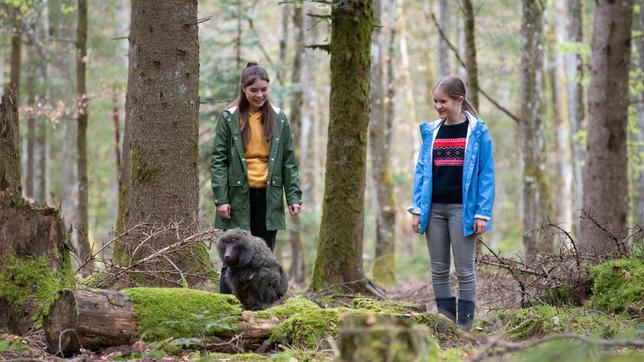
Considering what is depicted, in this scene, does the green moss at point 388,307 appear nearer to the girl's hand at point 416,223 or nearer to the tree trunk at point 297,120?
the girl's hand at point 416,223

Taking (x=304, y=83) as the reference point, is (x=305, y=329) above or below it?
below

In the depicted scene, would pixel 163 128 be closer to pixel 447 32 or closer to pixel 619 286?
pixel 619 286

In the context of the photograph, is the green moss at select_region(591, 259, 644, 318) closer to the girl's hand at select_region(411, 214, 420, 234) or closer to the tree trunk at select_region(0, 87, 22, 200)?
the girl's hand at select_region(411, 214, 420, 234)

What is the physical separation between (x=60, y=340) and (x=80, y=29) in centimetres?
1035

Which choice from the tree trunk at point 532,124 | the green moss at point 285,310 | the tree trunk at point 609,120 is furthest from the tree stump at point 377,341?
the tree trunk at point 532,124

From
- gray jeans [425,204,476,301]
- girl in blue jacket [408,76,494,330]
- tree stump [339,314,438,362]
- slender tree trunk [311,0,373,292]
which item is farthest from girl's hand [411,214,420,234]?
tree stump [339,314,438,362]

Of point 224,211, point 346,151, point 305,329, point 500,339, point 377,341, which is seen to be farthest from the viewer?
point 346,151

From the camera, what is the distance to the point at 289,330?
524 centimetres

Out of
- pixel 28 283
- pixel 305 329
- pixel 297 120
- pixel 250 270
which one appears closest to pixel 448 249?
pixel 250 270

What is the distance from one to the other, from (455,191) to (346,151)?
192 centimetres

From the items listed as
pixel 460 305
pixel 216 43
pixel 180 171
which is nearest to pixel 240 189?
pixel 180 171

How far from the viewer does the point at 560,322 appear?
5742 mm

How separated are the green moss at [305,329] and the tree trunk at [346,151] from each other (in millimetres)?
2759

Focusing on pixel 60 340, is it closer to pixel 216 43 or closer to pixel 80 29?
pixel 80 29
